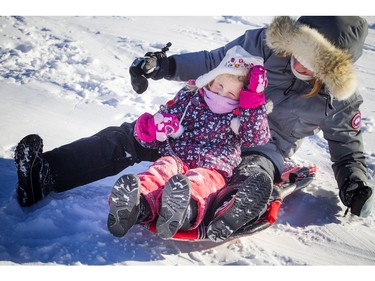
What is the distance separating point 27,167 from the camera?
1278 mm

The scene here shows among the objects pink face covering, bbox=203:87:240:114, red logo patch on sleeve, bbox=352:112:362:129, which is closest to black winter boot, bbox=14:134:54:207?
pink face covering, bbox=203:87:240:114

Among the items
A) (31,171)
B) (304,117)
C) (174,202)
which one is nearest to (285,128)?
(304,117)

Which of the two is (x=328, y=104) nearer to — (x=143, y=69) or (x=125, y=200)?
(x=143, y=69)

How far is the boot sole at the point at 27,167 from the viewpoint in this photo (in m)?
1.28

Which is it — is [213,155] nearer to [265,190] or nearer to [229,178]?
[229,178]

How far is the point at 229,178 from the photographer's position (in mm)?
1498

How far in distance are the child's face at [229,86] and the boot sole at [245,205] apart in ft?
1.50

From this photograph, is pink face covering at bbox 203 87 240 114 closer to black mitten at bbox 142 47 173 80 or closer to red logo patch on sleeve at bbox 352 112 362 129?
black mitten at bbox 142 47 173 80

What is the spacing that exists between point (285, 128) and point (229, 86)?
0.45 meters

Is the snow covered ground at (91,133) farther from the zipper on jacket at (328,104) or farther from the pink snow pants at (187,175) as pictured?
the zipper on jacket at (328,104)

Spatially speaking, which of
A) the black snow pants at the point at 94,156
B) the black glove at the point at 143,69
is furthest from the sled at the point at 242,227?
the black glove at the point at 143,69

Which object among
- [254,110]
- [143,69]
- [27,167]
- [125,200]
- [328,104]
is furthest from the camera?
[143,69]

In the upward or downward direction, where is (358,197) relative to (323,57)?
downward
